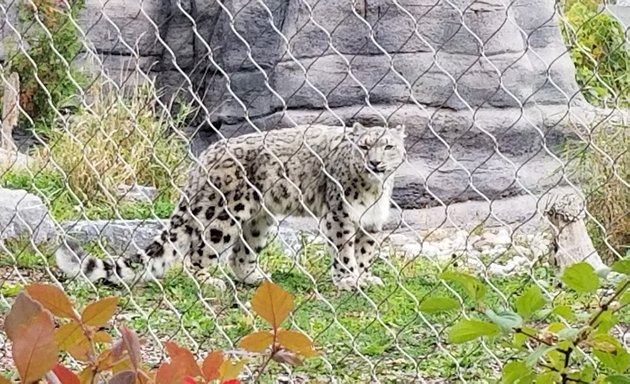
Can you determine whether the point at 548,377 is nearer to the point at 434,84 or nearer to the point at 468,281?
the point at 468,281

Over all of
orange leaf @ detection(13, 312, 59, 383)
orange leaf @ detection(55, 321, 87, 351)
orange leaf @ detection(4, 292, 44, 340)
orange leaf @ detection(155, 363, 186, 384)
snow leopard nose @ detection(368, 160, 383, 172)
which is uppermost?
orange leaf @ detection(13, 312, 59, 383)

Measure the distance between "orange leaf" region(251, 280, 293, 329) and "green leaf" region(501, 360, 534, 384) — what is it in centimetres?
27

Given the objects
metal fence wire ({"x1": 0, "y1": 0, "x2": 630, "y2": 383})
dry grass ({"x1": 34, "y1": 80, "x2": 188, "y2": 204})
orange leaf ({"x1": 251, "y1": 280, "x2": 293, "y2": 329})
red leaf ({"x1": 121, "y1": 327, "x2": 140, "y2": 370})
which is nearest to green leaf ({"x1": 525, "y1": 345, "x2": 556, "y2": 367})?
orange leaf ({"x1": 251, "y1": 280, "x2": 293, "y2": 329})

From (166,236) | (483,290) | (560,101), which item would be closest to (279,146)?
(166,236)

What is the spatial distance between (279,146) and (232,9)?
3.80m

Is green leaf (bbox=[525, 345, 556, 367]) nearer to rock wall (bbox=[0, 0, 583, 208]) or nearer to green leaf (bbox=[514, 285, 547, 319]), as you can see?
green leaf (bbox=[514, 285, 547, 319])

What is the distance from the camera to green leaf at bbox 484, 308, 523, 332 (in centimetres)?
102

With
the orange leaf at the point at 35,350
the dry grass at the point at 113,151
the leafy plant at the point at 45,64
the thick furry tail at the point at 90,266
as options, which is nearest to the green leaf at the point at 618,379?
the orange leaf at the point at 35,350

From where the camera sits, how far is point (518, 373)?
1.08 m

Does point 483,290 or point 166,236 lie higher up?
point 483,290

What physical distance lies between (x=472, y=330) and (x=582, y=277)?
11 centimetres

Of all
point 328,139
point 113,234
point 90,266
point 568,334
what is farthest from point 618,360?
point 113,234

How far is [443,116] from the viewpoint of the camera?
8.15 m

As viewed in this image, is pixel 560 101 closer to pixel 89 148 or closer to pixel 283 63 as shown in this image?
pixel 283 63
